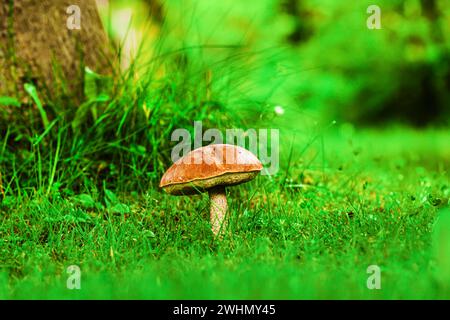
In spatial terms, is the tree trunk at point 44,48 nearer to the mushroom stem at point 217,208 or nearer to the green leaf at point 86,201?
the green leaf at point 86,201

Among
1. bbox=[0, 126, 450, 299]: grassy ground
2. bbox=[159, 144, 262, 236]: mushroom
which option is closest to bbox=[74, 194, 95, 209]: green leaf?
bbox=[0, 126, 450, 299]: grassy ground

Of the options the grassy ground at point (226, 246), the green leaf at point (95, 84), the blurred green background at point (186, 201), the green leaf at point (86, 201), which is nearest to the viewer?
the grassy ground at point (226, 246)

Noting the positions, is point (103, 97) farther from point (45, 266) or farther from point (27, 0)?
point (45, 266)

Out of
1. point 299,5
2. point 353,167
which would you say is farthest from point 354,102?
point 353,167

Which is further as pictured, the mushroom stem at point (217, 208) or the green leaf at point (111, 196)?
the green leaf at point (111, 196)

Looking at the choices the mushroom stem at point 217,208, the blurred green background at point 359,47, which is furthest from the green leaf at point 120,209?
the blurred green background at point 359,47

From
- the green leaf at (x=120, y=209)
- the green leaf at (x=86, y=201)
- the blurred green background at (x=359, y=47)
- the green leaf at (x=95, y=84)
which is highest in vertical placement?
the blurred green background at (x=359, y=47)
